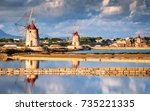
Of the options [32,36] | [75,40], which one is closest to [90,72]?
[32,36]

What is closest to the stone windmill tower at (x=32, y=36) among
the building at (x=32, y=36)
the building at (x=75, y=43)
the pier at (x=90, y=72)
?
the building at (x=32, y=36)

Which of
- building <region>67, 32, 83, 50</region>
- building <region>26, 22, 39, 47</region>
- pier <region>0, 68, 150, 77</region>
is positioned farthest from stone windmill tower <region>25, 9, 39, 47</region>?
pier <region>0, 68, 150, 77</region>

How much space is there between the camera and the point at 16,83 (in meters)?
17.0

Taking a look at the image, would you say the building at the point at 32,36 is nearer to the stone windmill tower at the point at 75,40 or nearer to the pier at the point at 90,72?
the stone windmill tower at the point at 75,40

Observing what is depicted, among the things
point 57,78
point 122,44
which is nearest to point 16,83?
point 57,78

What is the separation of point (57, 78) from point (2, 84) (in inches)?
92.2

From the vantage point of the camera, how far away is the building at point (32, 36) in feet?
117

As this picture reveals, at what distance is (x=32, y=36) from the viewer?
3625 centimetres

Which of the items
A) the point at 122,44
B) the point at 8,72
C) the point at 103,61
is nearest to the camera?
the point at 8,72

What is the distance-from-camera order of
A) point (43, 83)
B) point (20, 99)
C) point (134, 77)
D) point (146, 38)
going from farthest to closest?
point (146, 38)
point (134, 77)
point (43, 83)
point (20, 99)

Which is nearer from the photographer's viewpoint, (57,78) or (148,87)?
(148,87)

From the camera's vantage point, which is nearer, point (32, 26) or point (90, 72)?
point (90, 72)

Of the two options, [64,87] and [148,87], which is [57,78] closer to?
[64,87]

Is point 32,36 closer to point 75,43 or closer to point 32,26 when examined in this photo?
point 32,26
